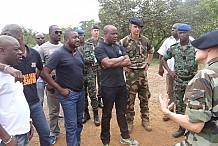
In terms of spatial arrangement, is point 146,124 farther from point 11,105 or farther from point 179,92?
point 11,105

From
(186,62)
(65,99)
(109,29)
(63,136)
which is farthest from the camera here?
(63,136)

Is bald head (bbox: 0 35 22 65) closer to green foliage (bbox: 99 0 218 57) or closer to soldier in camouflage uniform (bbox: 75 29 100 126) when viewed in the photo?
soldier in camouflage uniform (bbox: 75 29 100 126)

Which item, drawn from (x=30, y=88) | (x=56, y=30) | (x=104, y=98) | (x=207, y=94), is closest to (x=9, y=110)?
(x=30, y=88)

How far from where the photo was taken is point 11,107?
2.22 meters

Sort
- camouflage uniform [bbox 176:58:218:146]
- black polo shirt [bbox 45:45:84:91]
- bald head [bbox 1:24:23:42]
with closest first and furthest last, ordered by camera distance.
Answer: camouflage uniform [bbox 176:58:218:146], bald head [bbox 1:24:23:42], black polo shirt [bbox 45:45:84:91]

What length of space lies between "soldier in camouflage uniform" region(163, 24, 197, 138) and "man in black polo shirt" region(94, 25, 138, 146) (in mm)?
946

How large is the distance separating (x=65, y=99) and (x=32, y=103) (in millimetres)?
595

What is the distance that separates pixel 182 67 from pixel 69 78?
191cm

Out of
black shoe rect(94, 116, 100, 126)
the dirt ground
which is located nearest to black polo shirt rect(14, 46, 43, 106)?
the dirt ground

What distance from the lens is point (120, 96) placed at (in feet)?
13.1

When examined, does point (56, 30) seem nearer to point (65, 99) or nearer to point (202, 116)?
point (65, 99)

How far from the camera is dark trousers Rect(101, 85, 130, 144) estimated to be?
386 cm

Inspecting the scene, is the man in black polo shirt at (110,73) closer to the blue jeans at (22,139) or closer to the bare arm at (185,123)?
the blue jeans at (22,139)

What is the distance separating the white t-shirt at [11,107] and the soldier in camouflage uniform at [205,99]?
1384 millimetres
